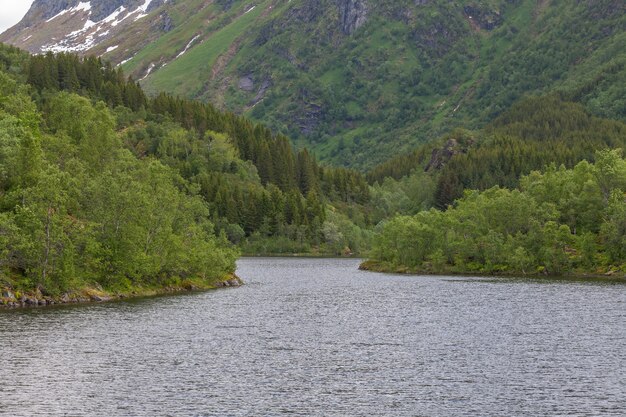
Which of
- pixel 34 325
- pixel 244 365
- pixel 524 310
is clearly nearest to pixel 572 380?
pixel 244 365

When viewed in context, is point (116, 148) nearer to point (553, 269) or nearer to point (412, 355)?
Result: point (553, 269)

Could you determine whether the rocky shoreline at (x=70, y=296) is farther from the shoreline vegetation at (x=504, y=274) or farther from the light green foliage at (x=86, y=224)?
the shoreline vegetation at (x=504, y=274)

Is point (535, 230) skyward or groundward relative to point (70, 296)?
skyward

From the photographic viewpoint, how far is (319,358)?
67.5 m

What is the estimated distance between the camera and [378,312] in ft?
330

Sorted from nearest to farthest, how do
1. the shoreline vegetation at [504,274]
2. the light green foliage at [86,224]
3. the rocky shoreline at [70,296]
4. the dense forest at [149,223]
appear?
the rocky shoreline at [70,296], the light green foliage at [86,224], the dense forest at [149,223], the shoreline vegetation at [504,274]

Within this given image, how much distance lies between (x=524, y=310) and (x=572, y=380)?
4062 cm

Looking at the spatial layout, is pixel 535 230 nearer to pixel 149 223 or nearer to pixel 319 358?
pixel 149 223

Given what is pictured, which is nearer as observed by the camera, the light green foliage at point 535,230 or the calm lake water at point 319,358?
the calm lake water at point 319,358

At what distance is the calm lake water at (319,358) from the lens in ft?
169

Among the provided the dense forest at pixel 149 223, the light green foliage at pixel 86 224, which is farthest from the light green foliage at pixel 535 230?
the light green foliage at pixel 86 224

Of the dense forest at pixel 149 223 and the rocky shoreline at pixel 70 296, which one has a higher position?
the dense forest at pixel 149 223

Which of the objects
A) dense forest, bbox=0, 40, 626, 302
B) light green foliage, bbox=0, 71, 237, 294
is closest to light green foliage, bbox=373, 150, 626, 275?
dense forest, bbox=0, 40, 626, 302

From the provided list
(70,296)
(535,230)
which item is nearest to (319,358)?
(70,296)
